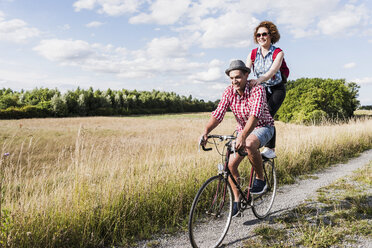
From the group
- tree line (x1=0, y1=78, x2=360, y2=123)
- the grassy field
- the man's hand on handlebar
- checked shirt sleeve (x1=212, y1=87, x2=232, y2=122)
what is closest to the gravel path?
the grassy field

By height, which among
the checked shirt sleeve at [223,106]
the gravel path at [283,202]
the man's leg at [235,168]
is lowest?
the gravel path at [283,202]

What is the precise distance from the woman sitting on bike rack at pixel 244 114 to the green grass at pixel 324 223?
718 millimetres

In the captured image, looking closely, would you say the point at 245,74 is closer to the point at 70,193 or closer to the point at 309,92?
the point at 70,193

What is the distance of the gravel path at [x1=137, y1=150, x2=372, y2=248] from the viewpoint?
11.8 ft

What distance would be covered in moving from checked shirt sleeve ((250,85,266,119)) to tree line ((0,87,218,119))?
55.3 meters

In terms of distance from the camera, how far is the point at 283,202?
5133 mm

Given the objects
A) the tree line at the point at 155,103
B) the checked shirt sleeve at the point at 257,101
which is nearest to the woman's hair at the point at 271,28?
the checked shirt sleeve at the point at 257,101

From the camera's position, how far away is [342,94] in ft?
60.1

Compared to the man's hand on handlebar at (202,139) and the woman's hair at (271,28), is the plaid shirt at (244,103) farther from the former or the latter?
the woman's hair at (271,28)

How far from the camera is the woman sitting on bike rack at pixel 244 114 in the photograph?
11.2ft

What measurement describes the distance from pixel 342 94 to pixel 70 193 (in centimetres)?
1959

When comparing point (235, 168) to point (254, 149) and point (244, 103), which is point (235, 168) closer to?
point (254, 149)

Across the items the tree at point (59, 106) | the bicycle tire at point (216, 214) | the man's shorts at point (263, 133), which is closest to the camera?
the bicycle tire at point (216, 214)

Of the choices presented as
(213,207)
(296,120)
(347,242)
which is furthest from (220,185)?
(296,120)
